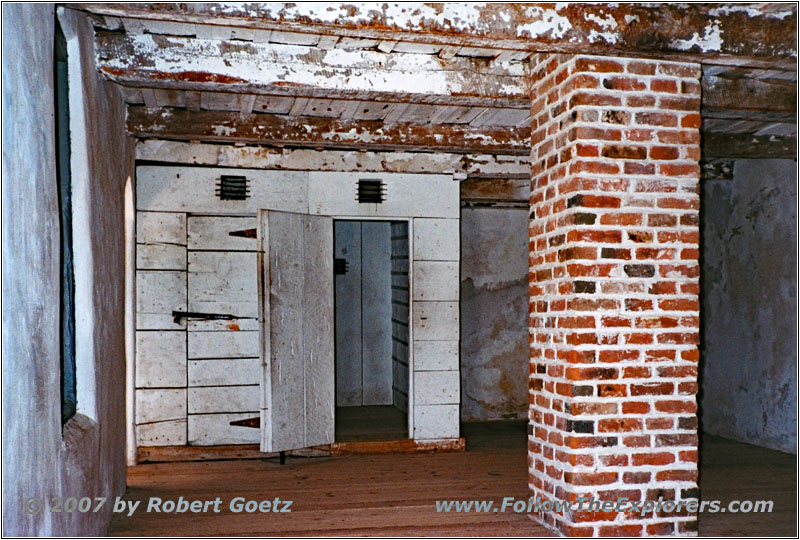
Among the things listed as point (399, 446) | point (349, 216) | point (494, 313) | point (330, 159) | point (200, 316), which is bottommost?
point (399, 446)

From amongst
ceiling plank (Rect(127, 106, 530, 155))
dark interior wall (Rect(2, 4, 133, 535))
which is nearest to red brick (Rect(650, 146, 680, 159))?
ceiling plank (Rect(127, 106, 530, 155))

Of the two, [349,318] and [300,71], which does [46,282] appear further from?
[349,318]

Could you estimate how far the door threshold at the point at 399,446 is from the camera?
19.6ft

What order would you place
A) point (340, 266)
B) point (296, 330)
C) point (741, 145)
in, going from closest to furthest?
point (741, 145) → point (296, 330) → point (340, 266)

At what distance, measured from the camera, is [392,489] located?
4781mm

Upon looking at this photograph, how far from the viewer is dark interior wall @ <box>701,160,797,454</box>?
233 inches

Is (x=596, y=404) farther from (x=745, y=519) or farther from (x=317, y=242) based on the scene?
(x=317, y=242)

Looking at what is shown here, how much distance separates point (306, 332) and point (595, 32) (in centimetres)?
325

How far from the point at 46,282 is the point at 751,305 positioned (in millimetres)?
5536

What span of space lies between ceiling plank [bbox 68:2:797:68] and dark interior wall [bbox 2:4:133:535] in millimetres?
546

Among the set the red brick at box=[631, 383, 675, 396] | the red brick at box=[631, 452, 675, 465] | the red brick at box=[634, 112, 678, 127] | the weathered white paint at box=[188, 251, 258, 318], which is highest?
the red brick at box=[634, 112, 678, 127]

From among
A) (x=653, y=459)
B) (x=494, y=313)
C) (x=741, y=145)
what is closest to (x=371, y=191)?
(x=494, y=313)

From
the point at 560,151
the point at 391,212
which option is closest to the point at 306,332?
the point at 391,212

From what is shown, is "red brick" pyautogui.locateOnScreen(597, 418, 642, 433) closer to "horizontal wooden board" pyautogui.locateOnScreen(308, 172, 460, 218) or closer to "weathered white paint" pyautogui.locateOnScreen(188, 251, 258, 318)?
"horizontal wooden board" pyautogui.locateOnScreen(308, 172, 460, 218)
